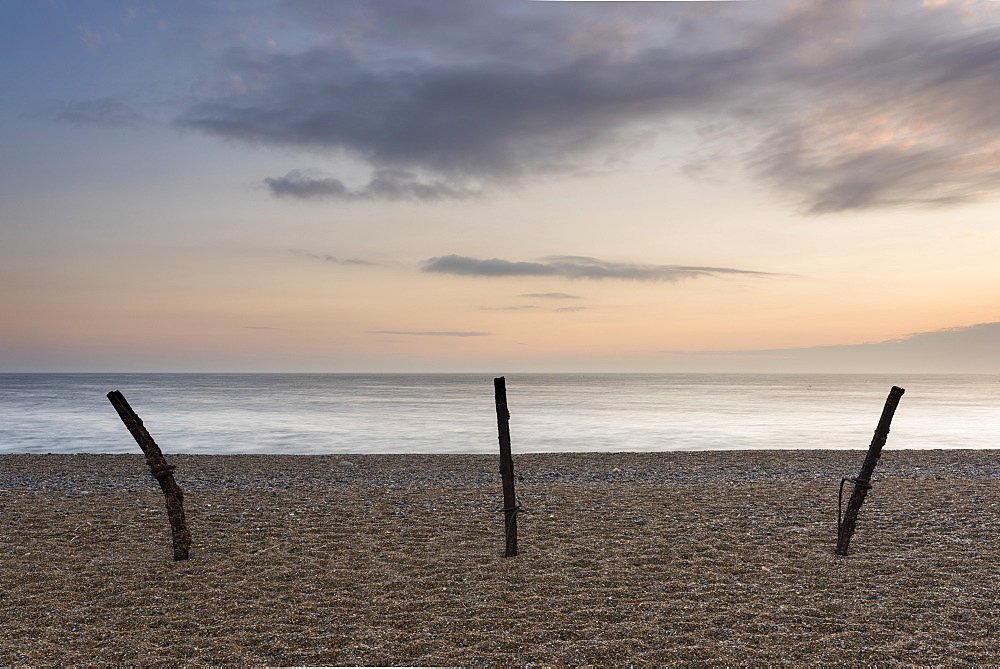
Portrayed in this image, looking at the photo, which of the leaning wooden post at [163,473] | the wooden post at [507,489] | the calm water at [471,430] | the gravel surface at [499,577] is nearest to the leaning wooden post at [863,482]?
the gravel surface at [499,577]

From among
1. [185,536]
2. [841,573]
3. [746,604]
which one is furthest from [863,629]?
[185,536]

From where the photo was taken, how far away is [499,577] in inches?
334

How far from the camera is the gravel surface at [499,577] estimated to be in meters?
6.38

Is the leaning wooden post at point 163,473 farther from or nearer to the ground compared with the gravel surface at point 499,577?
farther from the ground

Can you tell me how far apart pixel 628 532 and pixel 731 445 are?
21.4 metres

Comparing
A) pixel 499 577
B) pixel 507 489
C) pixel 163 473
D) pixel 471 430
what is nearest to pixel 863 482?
pixel 507 489

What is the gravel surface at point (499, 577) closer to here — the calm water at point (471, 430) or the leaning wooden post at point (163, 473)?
the leaning wooden post at point (163, 473)

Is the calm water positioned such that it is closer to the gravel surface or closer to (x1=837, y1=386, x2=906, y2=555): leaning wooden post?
the gravel surface

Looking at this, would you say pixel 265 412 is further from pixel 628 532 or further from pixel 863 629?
pixel 863 629

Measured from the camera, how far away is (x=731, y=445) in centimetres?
3028

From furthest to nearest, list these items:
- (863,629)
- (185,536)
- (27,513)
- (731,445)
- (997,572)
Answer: (731,445) < (27,513) < (185,536) < (997,572) < (863,629)

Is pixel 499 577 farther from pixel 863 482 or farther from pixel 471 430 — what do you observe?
pixel 471 430

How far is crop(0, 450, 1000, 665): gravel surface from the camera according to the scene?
6383 millimetres

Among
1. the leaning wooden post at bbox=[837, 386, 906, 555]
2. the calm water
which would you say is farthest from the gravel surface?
the calm water
